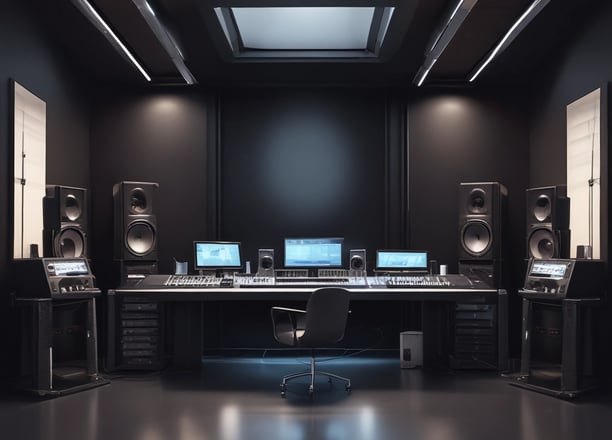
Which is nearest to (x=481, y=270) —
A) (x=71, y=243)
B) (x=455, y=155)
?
(x=455, y=155)

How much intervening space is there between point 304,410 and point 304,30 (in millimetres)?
2923

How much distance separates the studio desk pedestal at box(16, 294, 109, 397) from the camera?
146 inches

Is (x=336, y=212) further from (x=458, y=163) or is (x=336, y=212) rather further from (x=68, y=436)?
(x=68, y=436)

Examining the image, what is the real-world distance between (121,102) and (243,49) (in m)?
1.42

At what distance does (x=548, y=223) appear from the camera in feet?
14.1

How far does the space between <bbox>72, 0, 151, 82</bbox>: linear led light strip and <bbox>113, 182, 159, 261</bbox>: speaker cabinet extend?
1.08 metres

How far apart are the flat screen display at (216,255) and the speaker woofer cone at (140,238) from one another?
0.38 metres

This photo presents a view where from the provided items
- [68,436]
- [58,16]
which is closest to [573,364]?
[68,436]

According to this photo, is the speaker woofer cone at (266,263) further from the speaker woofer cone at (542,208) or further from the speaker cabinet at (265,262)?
the speaker woofer cone at (542,208)

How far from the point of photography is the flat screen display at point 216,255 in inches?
186

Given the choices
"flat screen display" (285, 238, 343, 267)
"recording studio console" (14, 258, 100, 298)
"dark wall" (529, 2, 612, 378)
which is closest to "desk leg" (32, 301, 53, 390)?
"recording studio console" (14, 258, 100, 298)

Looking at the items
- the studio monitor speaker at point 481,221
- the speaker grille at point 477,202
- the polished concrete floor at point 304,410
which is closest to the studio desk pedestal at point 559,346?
the polished concrete floor at point 304,410

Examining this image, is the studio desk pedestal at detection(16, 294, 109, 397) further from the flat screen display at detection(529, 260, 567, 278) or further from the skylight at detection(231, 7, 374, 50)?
the flat screen display at detection(529, 260, 567, 278)

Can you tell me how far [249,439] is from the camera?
9.35 ft
